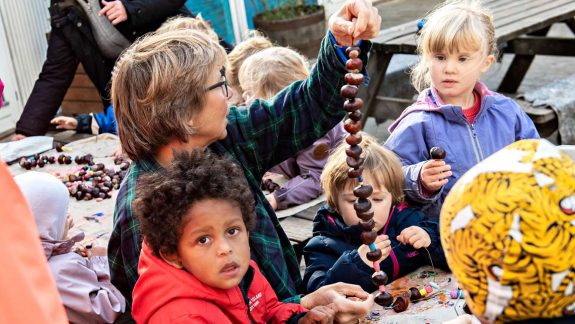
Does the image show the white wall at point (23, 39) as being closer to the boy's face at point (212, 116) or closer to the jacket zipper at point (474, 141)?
the boy's face at point (212, 116)

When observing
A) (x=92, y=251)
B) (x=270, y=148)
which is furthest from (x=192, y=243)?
(x=92, y=251)

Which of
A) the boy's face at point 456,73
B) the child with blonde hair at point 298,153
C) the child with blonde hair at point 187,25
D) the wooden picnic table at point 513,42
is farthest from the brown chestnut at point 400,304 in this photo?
the wooden picnic table at point 513,42

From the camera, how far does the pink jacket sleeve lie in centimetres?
319

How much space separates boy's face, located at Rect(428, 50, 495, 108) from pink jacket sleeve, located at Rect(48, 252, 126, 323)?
1611mm

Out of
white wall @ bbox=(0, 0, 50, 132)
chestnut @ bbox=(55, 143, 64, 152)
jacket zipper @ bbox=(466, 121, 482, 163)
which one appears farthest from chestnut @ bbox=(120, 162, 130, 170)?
white wall @ bbox=(0, 0, 50, 132)

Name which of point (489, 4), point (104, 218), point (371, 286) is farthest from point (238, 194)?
point (489, 4)

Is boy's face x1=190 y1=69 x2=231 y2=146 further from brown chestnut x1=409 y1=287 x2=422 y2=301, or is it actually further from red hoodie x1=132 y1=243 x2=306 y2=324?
brown chestnut x1=409 y1=287 x2=422 y2=301

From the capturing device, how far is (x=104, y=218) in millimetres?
4293

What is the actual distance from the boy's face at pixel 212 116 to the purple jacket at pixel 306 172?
49.9 inches

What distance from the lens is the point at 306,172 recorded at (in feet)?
13.8

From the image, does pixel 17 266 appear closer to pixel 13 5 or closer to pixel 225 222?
pixel 225 222

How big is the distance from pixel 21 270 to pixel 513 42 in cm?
629

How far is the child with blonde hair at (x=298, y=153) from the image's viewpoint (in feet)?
13.5

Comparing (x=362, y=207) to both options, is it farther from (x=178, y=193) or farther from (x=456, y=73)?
(x=456, y=73)
